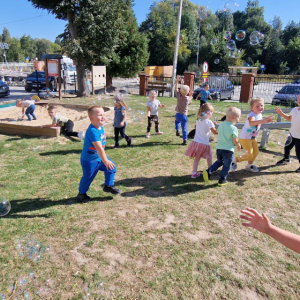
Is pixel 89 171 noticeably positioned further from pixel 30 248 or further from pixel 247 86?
pixel 247 86

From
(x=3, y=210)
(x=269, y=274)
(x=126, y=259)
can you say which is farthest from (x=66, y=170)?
(x=269, y=274)

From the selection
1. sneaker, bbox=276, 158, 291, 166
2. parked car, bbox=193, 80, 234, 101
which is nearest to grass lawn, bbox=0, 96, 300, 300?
sneaker, bbox=276, 158, 291, 166

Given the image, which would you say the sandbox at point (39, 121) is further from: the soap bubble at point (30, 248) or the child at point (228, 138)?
the child at point (228, 138)

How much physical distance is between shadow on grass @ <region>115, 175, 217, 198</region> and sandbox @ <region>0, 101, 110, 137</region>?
405 centimetres

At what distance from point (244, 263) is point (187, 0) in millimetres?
90304

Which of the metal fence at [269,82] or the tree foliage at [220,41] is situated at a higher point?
the tree foliage at [220,41]

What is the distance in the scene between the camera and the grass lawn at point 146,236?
262cm

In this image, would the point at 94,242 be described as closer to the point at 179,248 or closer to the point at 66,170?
the point at 179,248

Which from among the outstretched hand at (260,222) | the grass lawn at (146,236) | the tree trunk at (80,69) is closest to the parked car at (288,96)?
the grass lawn at (146,236)

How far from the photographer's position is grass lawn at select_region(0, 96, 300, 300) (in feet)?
8.58

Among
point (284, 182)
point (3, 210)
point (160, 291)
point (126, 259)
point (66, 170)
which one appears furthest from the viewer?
point (66, 170)

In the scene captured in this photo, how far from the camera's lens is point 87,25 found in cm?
1622

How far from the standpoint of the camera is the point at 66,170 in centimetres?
561

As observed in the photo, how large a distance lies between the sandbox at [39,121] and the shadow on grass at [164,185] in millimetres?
4055
